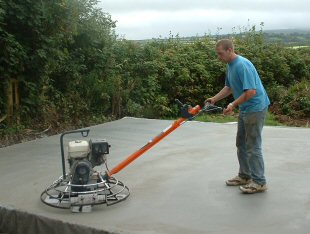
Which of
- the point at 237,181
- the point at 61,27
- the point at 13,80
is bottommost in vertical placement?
the point at 237,181

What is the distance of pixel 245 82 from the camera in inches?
145

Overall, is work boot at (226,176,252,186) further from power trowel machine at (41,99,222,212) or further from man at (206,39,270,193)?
power trowel machine at (41,99,222,212)

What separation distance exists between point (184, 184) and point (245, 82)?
3.75 feet

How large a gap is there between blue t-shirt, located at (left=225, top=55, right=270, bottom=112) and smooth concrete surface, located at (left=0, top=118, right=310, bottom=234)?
0.75m

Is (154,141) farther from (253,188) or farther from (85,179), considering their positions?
(253,188)

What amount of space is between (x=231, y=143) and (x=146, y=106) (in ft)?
12.5

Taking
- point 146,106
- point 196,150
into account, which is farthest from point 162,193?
point 146,106

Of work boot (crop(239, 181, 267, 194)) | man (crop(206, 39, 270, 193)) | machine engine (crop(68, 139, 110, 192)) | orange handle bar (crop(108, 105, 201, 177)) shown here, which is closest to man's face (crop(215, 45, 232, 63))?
man (crop(206, 39, 270, 193))

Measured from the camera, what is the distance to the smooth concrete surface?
11.0 ft

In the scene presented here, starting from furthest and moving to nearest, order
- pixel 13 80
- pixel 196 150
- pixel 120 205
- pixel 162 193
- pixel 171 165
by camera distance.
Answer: pixel 13 80, pixel 196 150, pixel 171 165, pixel 162 193, pixel 120 205

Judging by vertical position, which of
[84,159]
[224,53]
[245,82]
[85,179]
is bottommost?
[85,179]

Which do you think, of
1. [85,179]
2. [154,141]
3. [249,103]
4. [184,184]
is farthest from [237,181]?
[85,179]

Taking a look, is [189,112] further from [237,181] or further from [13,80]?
[13,80]

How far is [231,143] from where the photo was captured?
5961 mm
